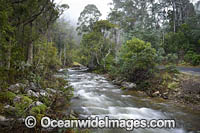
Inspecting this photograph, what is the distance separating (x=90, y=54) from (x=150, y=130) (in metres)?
21.2

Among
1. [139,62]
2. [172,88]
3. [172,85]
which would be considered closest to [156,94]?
[172,88]

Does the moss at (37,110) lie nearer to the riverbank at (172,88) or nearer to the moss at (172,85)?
the riverbank at (172,88)

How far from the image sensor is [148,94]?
344 inches

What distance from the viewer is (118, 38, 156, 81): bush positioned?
396 inches

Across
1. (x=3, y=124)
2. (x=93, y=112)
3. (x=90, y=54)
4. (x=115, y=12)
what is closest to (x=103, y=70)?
(x=90, y=54)

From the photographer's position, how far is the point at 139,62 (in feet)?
34.0

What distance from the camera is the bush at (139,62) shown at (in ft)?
33.0

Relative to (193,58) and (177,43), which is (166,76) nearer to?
(193,58)

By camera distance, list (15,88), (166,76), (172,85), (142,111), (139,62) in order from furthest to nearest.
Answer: (139,62) → (166,76) → (172,85) → (142,111) → (15,88)

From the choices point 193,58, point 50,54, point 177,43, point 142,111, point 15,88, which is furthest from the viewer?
point 177,43

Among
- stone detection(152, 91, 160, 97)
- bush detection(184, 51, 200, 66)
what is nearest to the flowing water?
stone detection(152, 91, 160, 97)

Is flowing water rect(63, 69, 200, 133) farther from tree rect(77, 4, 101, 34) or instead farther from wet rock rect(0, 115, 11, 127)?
tree rect(77, 4, 101, 34)

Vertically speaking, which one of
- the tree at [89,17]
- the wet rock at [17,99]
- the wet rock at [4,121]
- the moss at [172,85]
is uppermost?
the tree at [89,17]

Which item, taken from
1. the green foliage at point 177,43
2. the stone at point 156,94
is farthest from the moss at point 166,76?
the green foliage at point 177,43
